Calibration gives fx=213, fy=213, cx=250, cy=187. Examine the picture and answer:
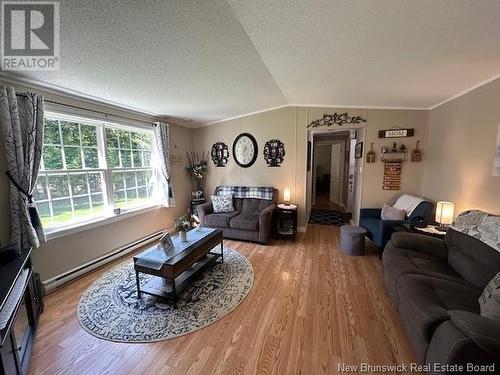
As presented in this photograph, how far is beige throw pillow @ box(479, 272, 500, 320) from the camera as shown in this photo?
3.98 ft

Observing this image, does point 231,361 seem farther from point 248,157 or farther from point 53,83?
point 248,157

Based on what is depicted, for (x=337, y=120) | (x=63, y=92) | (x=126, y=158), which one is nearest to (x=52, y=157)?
(x=63, y=92)

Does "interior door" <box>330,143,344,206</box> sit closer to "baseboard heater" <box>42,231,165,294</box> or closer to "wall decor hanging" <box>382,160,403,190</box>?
"wall decor hanging" <box>382,160,403,190</box>

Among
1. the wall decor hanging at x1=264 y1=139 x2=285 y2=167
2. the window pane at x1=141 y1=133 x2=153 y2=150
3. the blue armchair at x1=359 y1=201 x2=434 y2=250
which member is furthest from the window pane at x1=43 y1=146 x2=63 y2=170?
the blue armchair at x1=359 y1=201 x2=434 y2=250

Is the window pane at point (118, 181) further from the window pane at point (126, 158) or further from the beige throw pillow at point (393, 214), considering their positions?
the beige throw pillow at point (393, 214)

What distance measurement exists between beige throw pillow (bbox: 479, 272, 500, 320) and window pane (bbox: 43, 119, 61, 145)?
13.4 feet

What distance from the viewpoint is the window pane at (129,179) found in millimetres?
3441

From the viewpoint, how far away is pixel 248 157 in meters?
4.42

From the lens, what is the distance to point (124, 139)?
3404mm

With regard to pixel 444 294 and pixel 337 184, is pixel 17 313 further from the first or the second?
pixel 337 184

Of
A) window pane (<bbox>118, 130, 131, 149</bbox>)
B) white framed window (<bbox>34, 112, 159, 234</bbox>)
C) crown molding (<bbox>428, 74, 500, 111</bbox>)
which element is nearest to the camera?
crown molding (<bbox>428, 74, 500, 111</bbox>)

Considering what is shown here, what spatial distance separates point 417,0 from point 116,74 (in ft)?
8.36

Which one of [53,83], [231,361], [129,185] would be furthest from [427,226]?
[53,83]

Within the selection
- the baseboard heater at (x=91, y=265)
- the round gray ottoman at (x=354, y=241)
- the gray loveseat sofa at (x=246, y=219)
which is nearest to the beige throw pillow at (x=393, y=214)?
the round gray ottoman at (x=354, y=241)
